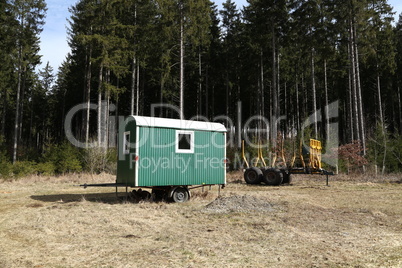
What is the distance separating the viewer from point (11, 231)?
262 inches

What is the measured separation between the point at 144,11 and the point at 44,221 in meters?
20.8

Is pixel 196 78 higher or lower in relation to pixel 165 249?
higher

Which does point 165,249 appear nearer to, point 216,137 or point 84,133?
point 216,137

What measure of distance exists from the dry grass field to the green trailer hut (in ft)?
2.55

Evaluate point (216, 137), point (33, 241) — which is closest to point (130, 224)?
point (33, 241)

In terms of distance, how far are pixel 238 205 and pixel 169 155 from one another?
2.88m

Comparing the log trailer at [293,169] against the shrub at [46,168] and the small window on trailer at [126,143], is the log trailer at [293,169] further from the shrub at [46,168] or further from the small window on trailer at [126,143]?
the shrub at [46,168]

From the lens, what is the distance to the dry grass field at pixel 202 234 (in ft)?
15.7

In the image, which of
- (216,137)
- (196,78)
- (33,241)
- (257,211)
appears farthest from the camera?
(196,78)

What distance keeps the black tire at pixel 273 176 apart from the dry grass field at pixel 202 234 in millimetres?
5470

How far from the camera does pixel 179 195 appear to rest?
1076 cm

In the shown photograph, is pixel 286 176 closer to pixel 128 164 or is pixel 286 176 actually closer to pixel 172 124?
pixel 172 124

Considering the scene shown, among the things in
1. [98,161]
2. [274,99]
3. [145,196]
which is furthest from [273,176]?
[98,161]

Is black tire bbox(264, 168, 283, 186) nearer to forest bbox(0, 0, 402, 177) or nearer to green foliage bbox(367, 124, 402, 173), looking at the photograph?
forest bbox(0, 0, 402, 177)
